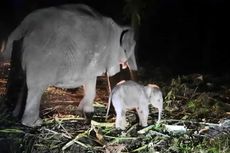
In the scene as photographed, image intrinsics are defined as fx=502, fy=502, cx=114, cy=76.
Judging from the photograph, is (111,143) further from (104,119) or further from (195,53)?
(195,53)

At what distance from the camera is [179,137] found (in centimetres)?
506

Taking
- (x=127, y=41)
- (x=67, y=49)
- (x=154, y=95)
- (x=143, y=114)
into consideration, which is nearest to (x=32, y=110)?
(x=67, y=49)

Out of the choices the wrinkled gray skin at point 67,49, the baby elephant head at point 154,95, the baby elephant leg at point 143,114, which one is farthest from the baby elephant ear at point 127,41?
the baby elephant leg at point 143,114

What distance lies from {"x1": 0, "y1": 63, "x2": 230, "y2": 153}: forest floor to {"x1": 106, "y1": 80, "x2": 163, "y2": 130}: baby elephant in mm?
126

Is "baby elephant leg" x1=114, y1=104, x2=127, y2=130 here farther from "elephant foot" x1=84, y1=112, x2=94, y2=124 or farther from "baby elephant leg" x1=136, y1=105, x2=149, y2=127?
"elephant foot" x1=84, y1=112, x2=94, y2=124

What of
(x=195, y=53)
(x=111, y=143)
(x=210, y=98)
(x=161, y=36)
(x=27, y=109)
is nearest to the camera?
(x=111, y=143)

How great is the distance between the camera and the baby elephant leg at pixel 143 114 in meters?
5.23

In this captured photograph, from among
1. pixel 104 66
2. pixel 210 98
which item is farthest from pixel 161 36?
pixel 104 66

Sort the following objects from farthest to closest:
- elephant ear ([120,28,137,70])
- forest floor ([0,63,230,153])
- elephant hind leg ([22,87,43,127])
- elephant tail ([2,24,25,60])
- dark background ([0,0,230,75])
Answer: dark background ([0,0,230,75]) → elephant ear ([120,28,137,70]) → elephant tail ([2,24,25,60]) → elephant hind leg ([22,87,43,127]) → forest floor ([0,63,230,153])

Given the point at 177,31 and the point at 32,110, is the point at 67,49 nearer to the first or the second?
the point at 32,110

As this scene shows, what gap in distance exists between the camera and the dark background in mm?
10703

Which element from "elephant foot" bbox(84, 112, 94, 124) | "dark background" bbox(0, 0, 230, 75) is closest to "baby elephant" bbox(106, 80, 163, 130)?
"elephant foot" bbox(84, 112, 94, 124)

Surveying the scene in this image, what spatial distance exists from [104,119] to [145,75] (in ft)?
11.2

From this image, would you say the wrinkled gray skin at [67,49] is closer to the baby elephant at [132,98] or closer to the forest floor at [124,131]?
the forest floor at [124,131]
